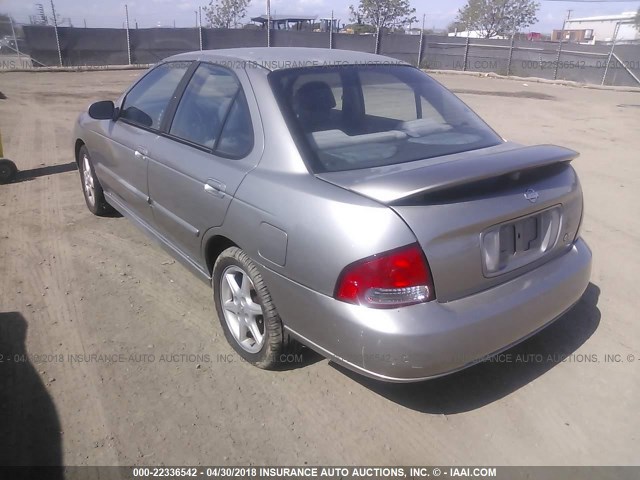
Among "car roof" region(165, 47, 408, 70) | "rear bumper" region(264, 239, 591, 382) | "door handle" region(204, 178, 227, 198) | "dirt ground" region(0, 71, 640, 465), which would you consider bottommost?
"dirt ground" region(0, 71, 640, 465)

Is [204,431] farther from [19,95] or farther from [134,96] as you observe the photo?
[19,95]

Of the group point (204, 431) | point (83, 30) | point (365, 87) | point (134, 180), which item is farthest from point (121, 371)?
point (83, 30)

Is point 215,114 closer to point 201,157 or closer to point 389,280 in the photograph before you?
point 201,157

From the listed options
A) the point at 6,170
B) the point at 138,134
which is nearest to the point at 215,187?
the point at 138,134

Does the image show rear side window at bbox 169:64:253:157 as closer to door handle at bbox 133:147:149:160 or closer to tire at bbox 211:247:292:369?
door handle at bbox 133:147:149:160

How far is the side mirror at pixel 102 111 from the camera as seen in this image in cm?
421

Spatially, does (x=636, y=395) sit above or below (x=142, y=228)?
below

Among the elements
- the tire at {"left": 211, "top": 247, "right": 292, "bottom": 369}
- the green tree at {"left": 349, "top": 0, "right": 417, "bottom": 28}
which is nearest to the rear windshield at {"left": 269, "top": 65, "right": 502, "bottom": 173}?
the tire at {"left": 211, "top": 247, "right": 292, "bottom": 369}

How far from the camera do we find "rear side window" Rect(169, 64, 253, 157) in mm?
2863

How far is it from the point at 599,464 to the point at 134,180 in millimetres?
3435

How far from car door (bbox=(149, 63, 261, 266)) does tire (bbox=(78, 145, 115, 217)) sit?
153cm

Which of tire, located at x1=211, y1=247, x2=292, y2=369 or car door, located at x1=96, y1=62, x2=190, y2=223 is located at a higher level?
car door, located at x1=96, y1=62, x2=190, y2=223

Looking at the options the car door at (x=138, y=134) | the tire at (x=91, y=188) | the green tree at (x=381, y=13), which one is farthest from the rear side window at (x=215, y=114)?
the green tree at (x=381, y=13)

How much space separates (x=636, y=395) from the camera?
8.96ft
